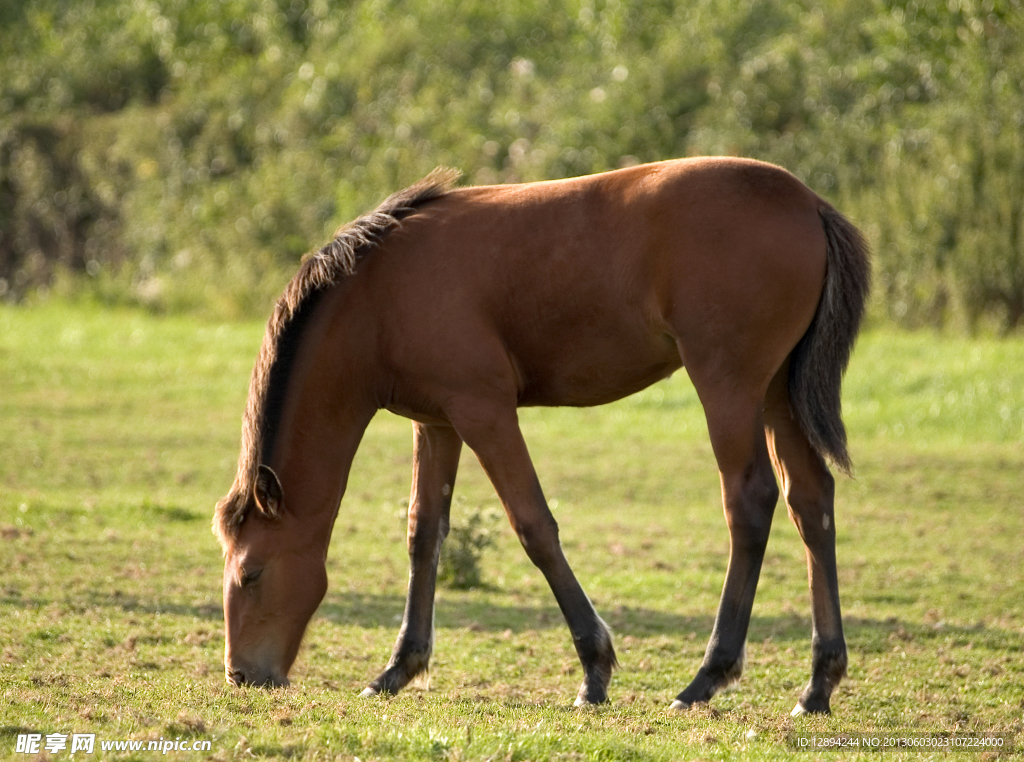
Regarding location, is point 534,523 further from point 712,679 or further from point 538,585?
point 538,585

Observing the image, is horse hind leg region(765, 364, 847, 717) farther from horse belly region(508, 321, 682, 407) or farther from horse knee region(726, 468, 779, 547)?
horse belly region(508, 321, 682, 407)

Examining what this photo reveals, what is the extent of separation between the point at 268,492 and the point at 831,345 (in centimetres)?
229

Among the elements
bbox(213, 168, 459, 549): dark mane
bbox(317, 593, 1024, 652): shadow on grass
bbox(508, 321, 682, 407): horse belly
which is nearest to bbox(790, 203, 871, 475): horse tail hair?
bbox(508, 321, 682, 407): horse belly

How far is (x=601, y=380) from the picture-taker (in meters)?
4.88

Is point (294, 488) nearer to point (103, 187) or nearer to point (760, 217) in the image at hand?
point (760, 217)

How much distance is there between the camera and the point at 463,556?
23.7ft

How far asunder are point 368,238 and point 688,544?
4.31m

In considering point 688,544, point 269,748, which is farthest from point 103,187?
point 269,748

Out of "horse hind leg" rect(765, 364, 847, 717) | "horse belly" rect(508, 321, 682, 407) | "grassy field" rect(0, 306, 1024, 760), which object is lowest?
"grassy field" rect(0, 306, 1024, 760)

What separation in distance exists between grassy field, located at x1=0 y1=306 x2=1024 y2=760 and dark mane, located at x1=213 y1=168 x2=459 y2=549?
2.34ft

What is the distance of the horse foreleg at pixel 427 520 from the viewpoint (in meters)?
5.18

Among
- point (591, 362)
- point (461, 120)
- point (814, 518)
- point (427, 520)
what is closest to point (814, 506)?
point (814, 518)

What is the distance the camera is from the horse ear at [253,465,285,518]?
4602 millimetres

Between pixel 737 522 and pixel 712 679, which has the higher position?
pixel 737 522
